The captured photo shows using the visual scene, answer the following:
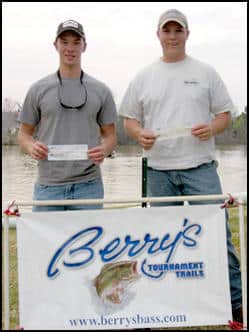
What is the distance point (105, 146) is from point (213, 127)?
61 cm

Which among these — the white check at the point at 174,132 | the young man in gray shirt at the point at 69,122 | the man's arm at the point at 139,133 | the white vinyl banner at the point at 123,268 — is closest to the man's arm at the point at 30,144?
the young man in gray shirt at the point at 69,122

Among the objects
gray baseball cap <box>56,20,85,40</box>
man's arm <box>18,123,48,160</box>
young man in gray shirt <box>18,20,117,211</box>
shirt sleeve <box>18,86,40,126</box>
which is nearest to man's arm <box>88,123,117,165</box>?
young man in gray shirt <box>18,20,117,211</box>

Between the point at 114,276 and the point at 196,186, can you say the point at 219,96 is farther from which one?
the point at 114,276

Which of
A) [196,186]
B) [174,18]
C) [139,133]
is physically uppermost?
[174,18]

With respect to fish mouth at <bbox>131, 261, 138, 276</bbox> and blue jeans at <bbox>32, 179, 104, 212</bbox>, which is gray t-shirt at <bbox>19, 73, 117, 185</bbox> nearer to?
blue jeans at <bbox>32, 179, 104, 212</bbox>

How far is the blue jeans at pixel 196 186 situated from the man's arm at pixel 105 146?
0.30m

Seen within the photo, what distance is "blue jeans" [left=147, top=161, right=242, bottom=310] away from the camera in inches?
111

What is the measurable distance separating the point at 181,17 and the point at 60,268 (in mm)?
1479

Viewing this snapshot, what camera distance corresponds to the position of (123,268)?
8.34 feet

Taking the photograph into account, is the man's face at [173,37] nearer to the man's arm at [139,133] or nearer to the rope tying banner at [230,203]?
the man's arm at [139,133]

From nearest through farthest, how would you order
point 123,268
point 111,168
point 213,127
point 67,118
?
1. point 123,268
2. point 67,118
3. point 213,127
4. point 111,168

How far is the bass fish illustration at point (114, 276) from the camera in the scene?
2539 millimetres

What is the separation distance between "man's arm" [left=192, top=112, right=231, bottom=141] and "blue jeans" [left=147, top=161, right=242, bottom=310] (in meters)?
0.19

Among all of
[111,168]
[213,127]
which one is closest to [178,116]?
[213,127]
